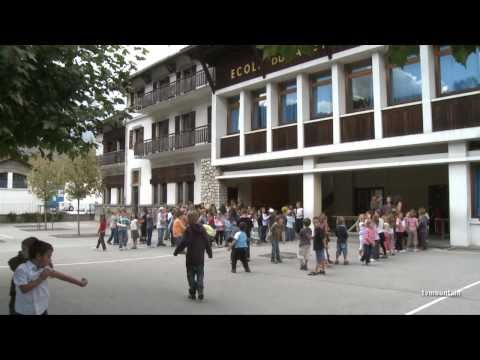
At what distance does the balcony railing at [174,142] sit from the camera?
2606 cm

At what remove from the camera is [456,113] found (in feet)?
48.8

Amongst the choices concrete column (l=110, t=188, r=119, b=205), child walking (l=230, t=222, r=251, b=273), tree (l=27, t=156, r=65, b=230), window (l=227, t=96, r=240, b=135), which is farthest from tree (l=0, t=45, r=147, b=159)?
concrete column (l=110, t=188, r=119, b=205)

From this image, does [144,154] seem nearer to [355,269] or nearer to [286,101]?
[286,101]

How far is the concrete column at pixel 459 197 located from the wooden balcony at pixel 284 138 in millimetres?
7012

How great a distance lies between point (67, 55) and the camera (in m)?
7.43

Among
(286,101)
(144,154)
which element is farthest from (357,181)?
(144,154)

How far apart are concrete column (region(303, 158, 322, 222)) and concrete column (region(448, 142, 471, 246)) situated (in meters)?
5.81

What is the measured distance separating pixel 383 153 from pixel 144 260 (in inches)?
380

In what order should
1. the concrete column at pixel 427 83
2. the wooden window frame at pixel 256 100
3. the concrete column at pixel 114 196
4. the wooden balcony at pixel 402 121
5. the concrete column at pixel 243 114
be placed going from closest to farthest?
1. the concrete column at pixel 427 83
2. the wooden balcony at pixel 402 121
3. the wooden window frame at pixel 256 100
4. the concrete column at pixel 243 114
5. the concrete column at pixel 114 196

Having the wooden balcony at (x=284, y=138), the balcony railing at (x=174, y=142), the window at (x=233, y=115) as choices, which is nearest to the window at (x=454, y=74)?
the wooden balcony at (x=284, y=138)

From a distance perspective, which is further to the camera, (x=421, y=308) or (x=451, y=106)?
(x=451, y=106)

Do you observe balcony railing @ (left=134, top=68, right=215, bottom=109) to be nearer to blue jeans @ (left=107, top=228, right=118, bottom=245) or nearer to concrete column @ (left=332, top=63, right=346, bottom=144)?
blue jeans @ (left=107, top=228, right=118, bottom=245)

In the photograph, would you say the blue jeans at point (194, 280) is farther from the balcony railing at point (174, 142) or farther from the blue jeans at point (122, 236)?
the balcony railing at point (174, 142)

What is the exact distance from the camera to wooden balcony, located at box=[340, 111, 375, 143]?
1736cm
